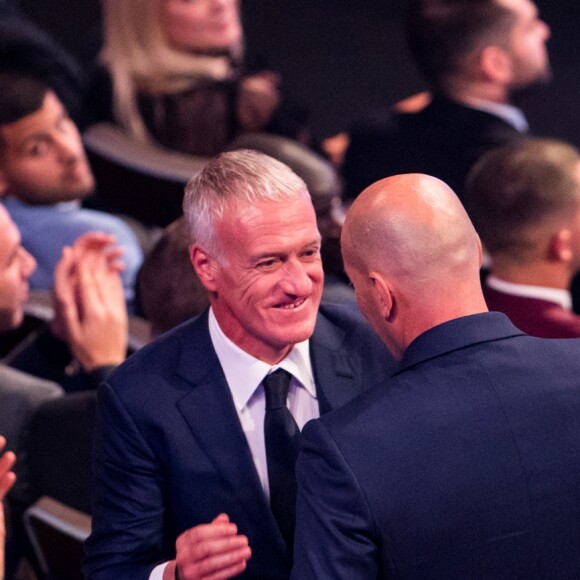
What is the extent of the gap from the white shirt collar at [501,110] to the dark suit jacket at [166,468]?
2.30 metres

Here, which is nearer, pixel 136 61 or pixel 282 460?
pixel 282 460

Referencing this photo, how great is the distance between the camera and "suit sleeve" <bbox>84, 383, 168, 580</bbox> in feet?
6.08

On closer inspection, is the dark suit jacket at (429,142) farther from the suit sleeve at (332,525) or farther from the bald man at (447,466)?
the suit sleeve at (332,525)

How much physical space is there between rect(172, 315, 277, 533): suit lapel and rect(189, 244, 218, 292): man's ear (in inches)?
5.6

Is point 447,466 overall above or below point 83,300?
above

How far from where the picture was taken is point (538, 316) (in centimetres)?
272

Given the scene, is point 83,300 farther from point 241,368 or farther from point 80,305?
point 241,368

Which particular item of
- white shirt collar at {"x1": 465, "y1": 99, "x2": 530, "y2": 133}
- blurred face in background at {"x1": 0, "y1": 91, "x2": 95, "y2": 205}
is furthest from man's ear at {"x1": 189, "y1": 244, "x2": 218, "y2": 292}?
white shirt collar at {"x1": 465, "y1": 99, "x2": 530, "y2": 133}

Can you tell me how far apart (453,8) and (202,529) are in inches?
114

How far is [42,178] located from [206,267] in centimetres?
190

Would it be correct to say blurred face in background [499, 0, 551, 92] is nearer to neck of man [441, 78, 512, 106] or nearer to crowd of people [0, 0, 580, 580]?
neck of man [441, 78, 512, 106]

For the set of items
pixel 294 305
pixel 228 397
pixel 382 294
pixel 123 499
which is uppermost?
pixel 382 294

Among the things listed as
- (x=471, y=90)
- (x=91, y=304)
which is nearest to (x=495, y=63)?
(x=471, y=90)

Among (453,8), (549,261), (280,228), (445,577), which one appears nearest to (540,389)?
(445,577)
